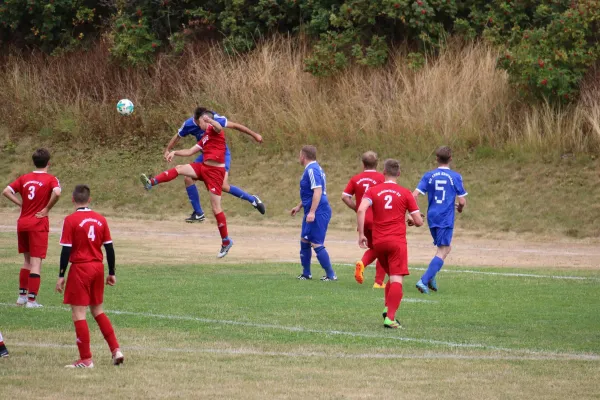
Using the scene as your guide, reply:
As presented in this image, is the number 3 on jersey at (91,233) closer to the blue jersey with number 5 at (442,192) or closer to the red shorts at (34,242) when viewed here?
the red shorts at (34,242)

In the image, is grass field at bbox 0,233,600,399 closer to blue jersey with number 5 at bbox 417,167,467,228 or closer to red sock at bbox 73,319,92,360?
red sock at bbox 73,319,92,360

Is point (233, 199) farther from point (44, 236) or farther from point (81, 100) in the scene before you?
point (44, 236)

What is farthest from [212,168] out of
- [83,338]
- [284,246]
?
[83,338]

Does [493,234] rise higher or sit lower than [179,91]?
lower

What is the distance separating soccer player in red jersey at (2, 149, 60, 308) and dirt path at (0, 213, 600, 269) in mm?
6292

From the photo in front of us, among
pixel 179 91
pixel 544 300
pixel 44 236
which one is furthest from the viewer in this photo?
pixel 179 91

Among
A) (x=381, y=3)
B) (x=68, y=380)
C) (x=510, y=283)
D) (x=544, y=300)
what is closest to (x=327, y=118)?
(x=381, y=3)

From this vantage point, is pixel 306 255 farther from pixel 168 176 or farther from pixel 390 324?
pixel 390 324

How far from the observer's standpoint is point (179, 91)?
115 feet

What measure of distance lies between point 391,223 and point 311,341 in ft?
5.36

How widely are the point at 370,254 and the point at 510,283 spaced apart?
3.05 meters

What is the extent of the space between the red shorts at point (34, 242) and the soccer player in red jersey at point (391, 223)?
4.07 meters

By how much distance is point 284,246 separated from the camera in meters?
23.5

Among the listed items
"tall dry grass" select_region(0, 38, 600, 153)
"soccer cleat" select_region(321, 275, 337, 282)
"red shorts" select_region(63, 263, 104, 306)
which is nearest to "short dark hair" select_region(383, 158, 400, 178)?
"red shorts" select_region(63, 263, 104, 306)
